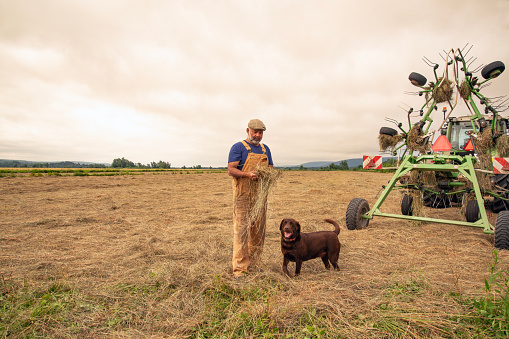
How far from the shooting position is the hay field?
7.96 feet

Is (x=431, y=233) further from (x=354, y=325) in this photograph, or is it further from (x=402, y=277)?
(x=354, y=325)

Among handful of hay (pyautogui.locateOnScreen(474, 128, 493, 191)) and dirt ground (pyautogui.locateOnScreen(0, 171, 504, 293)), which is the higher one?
handful of hay (pyautogui.locateOnScreen(474, 128, 493, 191))

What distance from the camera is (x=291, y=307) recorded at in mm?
2582

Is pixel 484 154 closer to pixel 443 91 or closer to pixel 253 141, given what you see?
pixel 443 91

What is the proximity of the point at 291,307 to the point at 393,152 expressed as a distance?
214 inches

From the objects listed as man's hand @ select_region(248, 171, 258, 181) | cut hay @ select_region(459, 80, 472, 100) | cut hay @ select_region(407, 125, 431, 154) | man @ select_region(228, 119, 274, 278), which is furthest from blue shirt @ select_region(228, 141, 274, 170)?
cut hay @ select_region(459, 80, 472, 100)

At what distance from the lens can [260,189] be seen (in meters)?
3.66

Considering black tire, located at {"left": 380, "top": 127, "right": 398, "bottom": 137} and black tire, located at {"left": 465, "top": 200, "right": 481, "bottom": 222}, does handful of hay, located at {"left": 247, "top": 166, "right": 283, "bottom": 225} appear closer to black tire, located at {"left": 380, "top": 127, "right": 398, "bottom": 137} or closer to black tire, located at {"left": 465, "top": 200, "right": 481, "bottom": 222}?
black tire, located at {"left": 380, "top": 127, "right": 398, "bottom": 137}

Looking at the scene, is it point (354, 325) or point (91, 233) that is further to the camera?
point (91, 233)

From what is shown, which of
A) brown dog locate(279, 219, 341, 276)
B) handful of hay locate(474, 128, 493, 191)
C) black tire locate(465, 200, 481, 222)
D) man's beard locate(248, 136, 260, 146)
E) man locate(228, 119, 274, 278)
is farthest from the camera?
black tire locate(465, 200, 481, 222)

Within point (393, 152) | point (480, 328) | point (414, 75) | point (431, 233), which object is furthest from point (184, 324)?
point (414, 75)

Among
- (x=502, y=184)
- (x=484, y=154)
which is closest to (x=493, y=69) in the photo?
(x=484, y=154)

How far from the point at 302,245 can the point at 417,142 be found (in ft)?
15.0

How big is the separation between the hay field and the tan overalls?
0.73 ft
